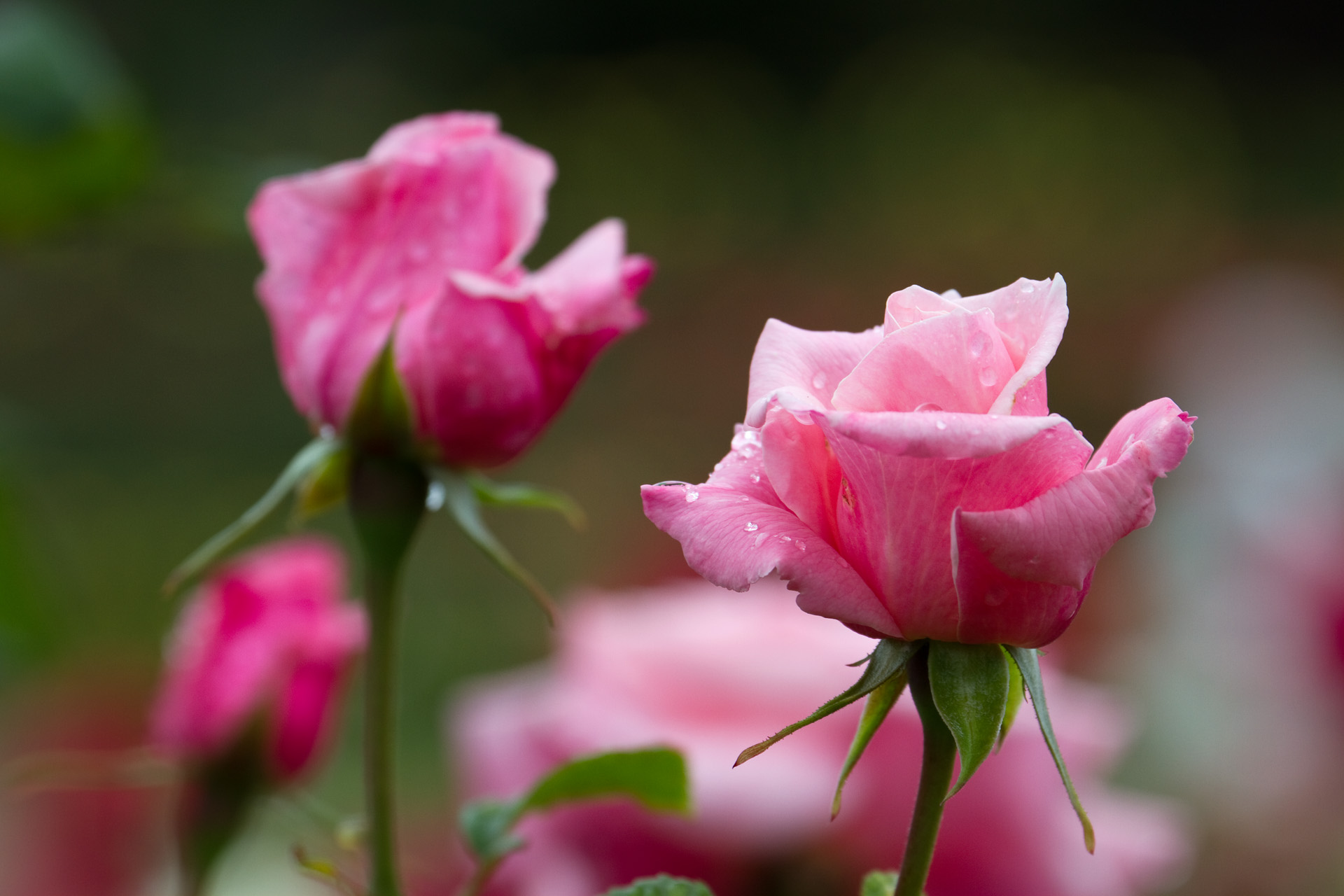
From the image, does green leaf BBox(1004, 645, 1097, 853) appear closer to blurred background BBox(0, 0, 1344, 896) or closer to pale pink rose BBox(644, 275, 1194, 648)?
pale pink rose BBox(644, 275, 1194, 648)

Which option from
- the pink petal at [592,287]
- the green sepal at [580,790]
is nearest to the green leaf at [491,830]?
the green sepal at [580,790]

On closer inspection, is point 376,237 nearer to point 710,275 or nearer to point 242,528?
point 242,528

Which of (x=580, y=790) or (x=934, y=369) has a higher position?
(x=934, y=369)

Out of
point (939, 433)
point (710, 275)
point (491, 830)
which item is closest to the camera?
point (939, 433)

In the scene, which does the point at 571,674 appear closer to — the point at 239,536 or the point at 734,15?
the point at 239,536

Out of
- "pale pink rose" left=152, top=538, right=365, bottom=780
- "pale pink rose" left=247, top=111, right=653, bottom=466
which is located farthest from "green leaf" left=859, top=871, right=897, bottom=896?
"pale pink rose" left=152, top=538, right=365, bottom=780

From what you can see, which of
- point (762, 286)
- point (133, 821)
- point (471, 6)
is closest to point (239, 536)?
point (133, 821)

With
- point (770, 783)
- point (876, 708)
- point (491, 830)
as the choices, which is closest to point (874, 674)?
point (876, 708)
